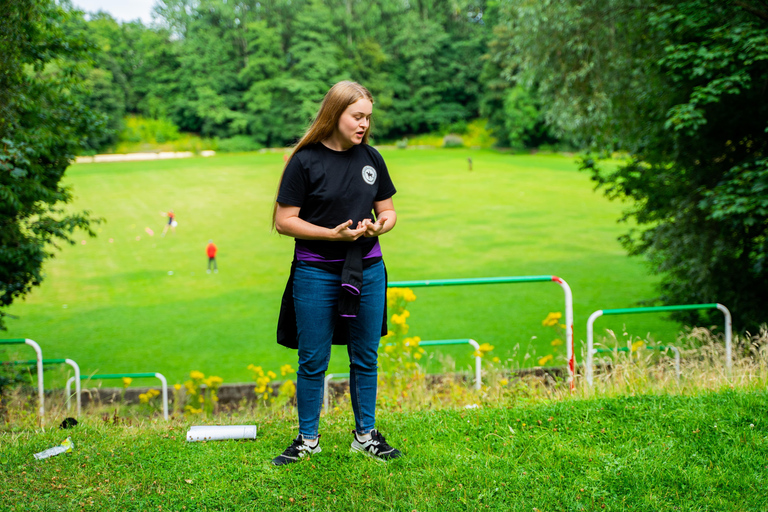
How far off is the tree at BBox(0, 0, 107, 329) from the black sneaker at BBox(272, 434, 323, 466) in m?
4.19

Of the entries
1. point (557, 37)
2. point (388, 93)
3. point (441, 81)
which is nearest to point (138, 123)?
point (388, 93)

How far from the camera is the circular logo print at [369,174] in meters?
3.01

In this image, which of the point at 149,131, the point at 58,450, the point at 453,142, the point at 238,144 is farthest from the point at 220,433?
the point at 149,131

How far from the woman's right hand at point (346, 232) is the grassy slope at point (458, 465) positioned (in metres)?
1.04

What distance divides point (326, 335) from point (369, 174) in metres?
0.79

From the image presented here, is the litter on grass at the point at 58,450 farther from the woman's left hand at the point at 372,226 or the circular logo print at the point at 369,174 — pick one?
the circular logo print at the point at 369,174

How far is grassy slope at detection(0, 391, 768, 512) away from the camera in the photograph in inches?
102

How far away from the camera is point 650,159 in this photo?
9805 millimetres

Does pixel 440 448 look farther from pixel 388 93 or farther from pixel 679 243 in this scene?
pixel 388 93

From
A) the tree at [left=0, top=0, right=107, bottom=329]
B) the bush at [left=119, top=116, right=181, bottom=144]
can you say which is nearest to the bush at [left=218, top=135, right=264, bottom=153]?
the bush at [left=119, top=116, right=181, bottom=144]

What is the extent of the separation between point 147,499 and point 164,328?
42.4 feet

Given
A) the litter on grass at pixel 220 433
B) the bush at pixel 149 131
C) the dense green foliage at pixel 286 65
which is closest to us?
the litter on grass at pixel 220 433

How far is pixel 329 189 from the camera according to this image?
9.55 feet

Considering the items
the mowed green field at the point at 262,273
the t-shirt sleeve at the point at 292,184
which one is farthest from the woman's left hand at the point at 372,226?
the mowed green field at the point at 262,273
